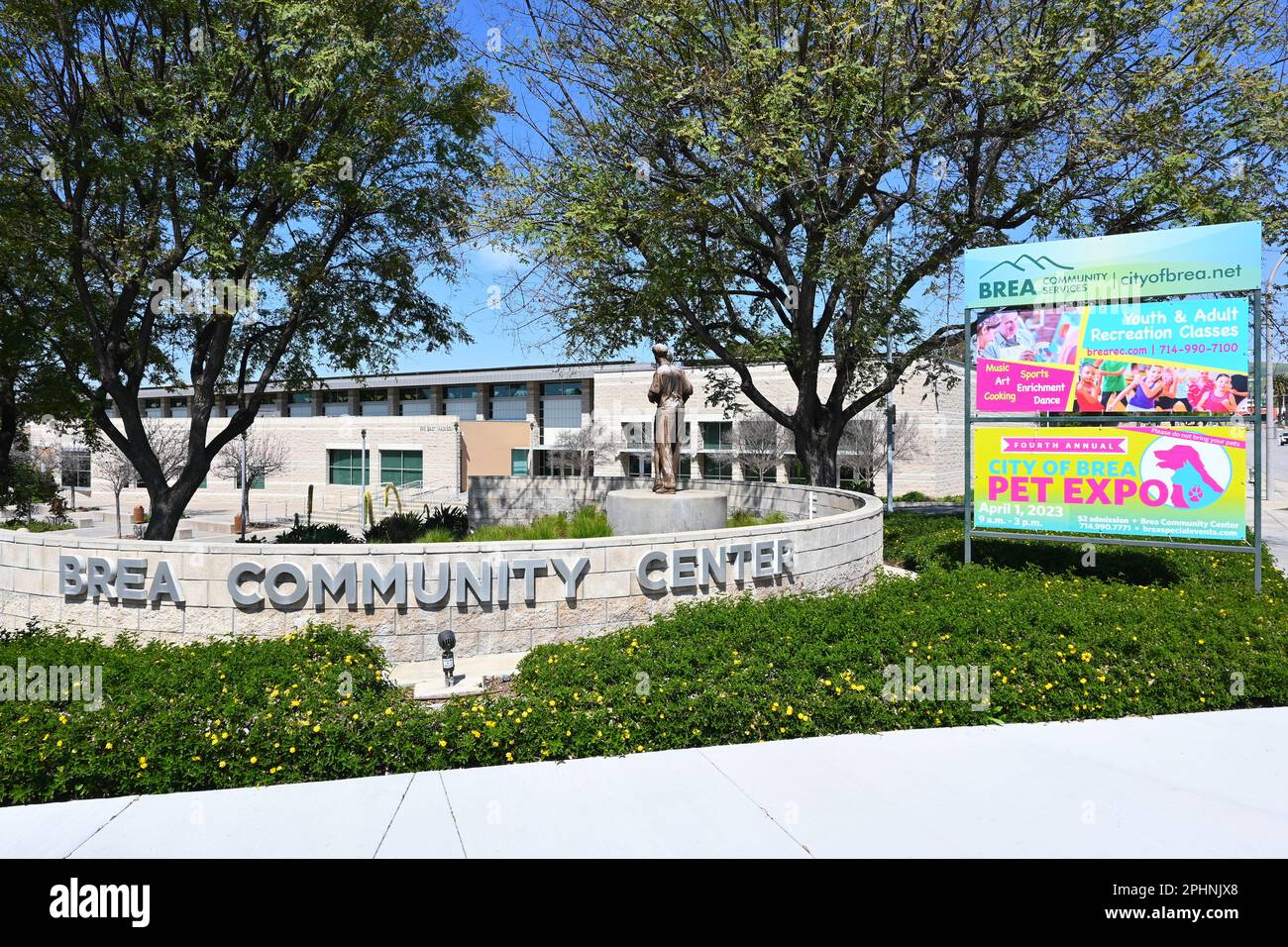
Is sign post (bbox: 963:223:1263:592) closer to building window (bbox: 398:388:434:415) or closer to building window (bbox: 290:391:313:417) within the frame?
building window (bbox: 398:388:434:415)

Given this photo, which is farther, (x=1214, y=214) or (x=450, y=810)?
(x=1214, y=214)

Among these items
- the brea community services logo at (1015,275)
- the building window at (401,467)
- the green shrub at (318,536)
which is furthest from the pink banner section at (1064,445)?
the building window at (401,467)

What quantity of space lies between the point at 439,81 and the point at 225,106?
13.4 ft

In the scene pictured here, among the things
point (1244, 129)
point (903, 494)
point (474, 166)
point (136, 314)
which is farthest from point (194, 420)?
point (903, 494)

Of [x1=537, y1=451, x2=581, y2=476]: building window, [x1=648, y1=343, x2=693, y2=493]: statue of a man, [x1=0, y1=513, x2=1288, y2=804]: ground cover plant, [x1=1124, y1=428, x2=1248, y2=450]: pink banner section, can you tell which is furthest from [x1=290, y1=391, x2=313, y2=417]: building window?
[x1=1124, y1=428, x2=1248, y2=450]: pink banner section

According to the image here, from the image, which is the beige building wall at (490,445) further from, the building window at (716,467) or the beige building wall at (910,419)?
the building window at (716,467)

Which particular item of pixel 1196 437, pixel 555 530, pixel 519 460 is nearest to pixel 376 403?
pixel 519 460

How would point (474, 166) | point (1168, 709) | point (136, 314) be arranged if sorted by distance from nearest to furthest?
point (1168, 709), point (474, 166), point (136, 314)

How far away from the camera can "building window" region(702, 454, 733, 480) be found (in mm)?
43938

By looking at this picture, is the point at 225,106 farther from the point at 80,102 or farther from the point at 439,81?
the point at 439,81

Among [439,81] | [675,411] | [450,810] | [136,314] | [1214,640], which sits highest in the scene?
[439,81]

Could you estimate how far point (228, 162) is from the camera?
14.5 meters

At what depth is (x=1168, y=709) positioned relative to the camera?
6801 millimetres

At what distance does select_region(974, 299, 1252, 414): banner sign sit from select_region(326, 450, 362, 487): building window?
42712mm
